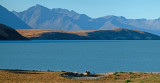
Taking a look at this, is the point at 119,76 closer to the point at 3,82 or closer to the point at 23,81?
the point at 23,81

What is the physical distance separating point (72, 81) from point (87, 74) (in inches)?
454

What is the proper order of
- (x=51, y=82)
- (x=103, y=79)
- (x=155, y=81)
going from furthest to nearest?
1. (x=103, y=79)
2. (x=51, y=82)
3. (x=155, y=81)

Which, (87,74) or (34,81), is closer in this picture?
(34,81)

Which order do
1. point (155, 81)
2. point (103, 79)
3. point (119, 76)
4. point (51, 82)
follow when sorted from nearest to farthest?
point (155, 81) < point (51, 82) < point (103, 79) < point (119, 76)

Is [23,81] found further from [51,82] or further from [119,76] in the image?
[119,76]

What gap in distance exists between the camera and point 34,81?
4259cm

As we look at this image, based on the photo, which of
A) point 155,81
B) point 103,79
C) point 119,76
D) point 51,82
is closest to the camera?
point 155,81

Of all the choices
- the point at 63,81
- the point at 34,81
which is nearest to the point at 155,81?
the point at 63,81

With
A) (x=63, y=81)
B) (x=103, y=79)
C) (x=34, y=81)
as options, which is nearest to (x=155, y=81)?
(x=103, y=79)

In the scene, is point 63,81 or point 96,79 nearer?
point 63,81

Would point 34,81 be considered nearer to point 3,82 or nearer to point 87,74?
point 3,82

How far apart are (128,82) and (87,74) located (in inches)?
615

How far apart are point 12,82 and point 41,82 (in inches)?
169

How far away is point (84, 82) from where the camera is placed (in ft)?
144
